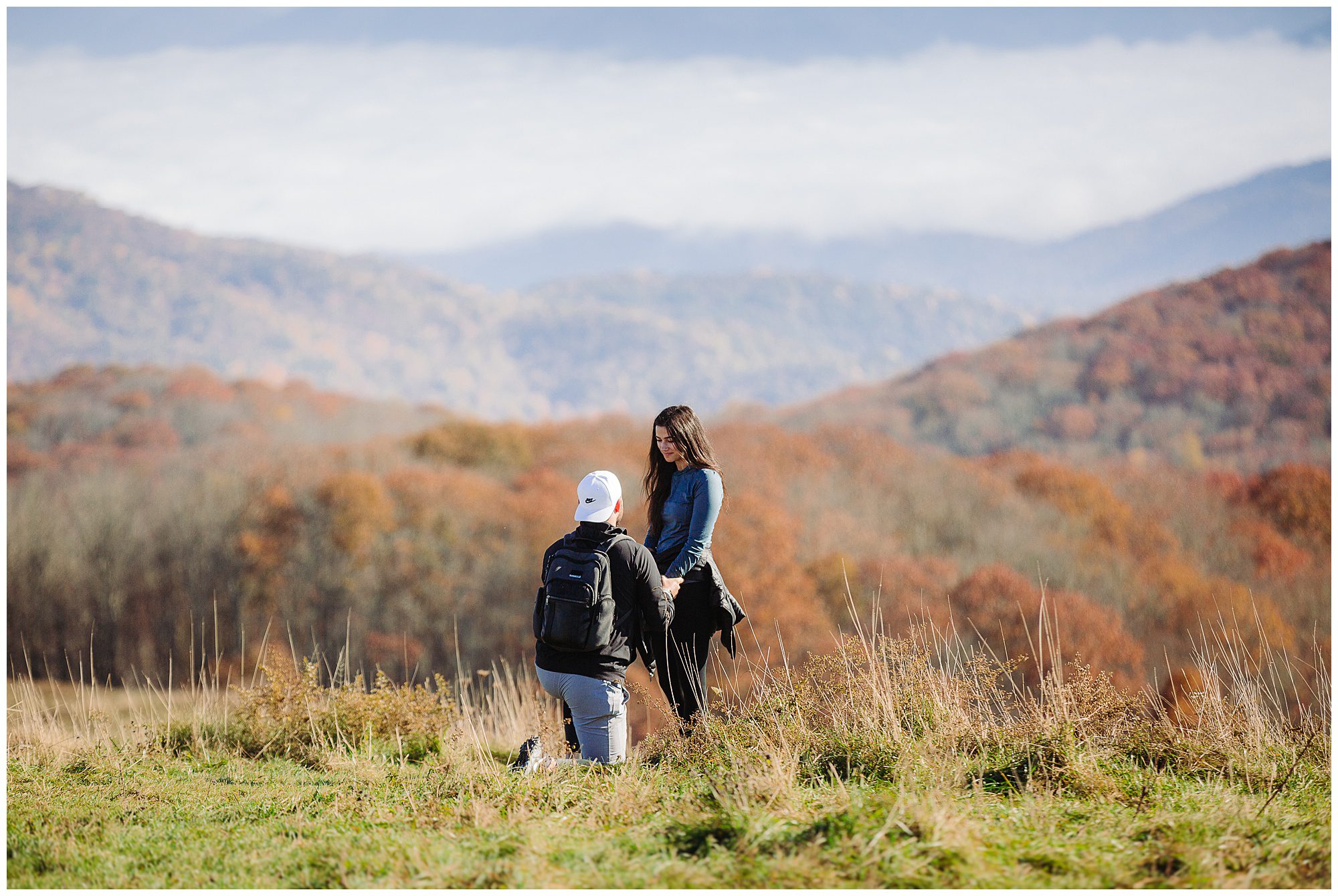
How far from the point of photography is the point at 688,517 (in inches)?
178

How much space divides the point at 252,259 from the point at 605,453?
8521 centimetres

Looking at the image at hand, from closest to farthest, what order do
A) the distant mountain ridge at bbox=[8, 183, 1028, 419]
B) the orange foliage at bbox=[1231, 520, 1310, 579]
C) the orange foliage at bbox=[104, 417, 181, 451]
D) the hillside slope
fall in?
the orange foliage at bbox=[1231, 520, 1310, 579], the orange foliage at bbox=[104, 417, 181, 451], the hillside slope, the distant mountain ridge at bbox=[8, 183, 1028, 419]

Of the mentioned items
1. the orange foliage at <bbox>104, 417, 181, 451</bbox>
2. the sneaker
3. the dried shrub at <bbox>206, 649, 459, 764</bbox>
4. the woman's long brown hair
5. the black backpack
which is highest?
the orange foliage at <bbox>104, 417, 181, 451</bbox>

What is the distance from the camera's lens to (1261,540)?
737 inches

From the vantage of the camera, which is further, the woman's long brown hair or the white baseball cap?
the woman's long brown hair

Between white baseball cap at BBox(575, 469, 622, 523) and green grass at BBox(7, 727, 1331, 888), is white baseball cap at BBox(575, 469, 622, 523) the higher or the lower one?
the higher one

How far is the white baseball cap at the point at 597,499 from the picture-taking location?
13.5 feet

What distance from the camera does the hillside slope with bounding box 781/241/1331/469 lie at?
25500mm

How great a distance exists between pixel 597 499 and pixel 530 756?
46.0 inches

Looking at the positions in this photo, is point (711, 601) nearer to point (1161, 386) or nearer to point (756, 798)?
point (756, 798)

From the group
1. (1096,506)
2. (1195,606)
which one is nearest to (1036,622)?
(1195,606)

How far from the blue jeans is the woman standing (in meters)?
0.33

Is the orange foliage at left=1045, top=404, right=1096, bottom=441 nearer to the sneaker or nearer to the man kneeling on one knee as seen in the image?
the man kneeling on one knee

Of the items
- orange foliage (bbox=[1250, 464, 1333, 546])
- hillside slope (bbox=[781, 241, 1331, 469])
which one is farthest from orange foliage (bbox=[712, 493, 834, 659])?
hillside slope (bbox=[781, 241, 1331, 469])
